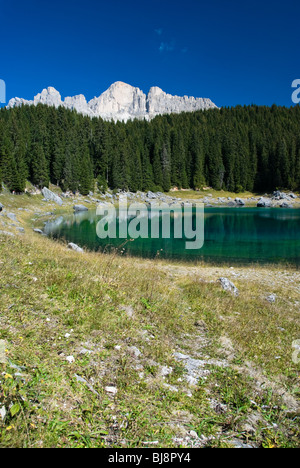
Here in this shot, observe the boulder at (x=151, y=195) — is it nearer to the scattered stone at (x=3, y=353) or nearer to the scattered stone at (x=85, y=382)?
the scattered stone at (x=3, y=353)

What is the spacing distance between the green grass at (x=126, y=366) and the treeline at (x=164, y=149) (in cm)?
6189

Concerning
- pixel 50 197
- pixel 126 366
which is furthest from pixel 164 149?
pixel 126 366

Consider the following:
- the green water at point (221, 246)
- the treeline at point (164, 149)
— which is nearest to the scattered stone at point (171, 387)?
the green water at point (221, 246)

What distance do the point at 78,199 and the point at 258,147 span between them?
294ft

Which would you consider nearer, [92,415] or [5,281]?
[92,415]

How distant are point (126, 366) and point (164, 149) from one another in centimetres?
10804

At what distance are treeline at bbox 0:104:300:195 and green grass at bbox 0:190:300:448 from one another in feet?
203

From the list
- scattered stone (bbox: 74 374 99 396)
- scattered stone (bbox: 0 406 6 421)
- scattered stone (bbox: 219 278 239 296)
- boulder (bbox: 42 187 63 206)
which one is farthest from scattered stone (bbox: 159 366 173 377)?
boulder (bbox: 42 187 63 206)

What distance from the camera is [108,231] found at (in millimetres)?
36281

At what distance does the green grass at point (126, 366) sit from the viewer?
327 cm

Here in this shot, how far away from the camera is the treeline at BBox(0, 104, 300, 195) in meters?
73.8

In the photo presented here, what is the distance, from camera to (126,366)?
4562 millimetres
